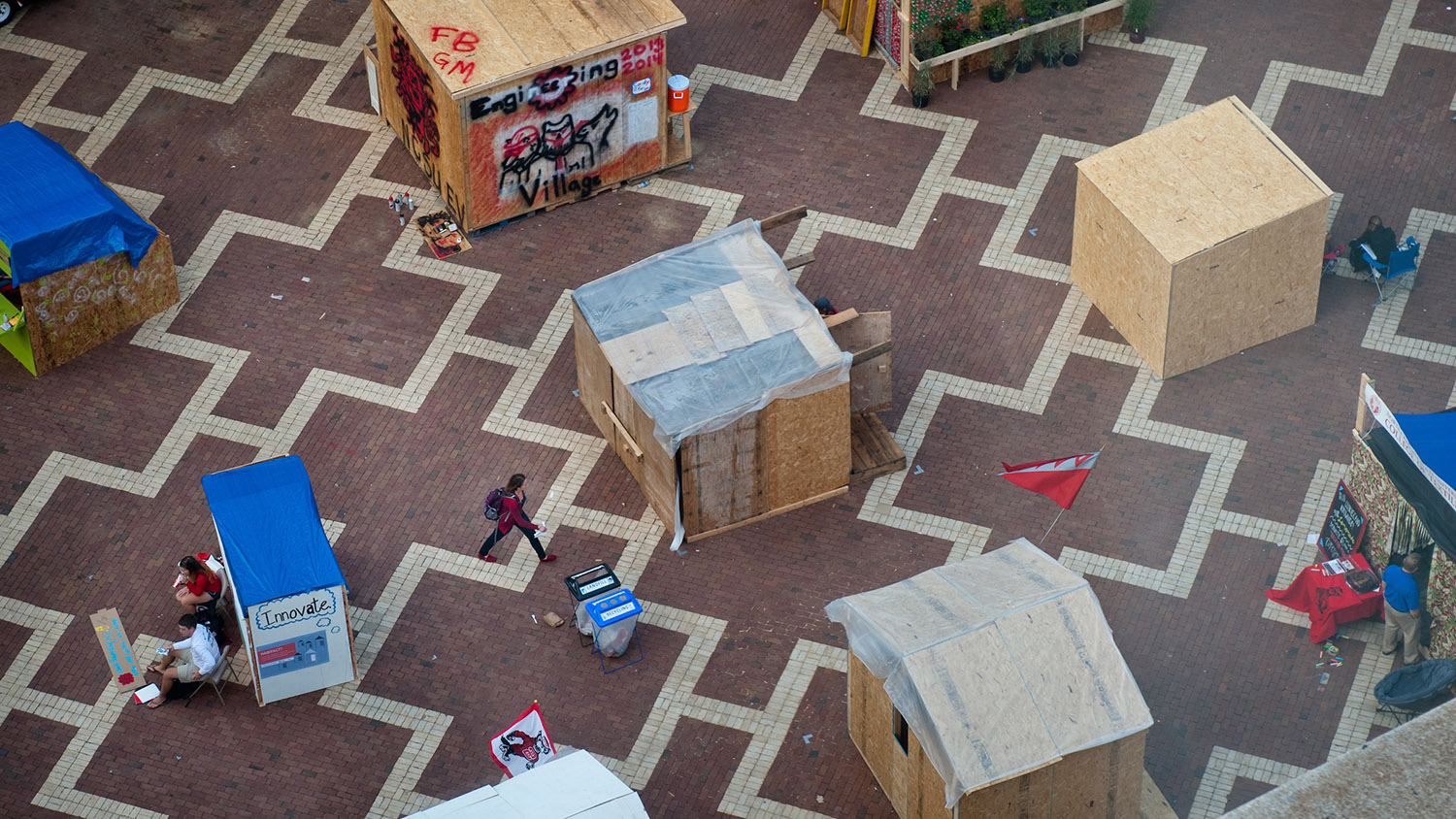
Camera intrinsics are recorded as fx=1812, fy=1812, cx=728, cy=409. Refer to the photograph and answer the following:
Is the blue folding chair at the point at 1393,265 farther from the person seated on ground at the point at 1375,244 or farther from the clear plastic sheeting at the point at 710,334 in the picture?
the clear plastic sheeting at the point at 710,334

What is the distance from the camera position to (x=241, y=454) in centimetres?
2369

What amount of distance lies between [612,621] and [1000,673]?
16.1ft

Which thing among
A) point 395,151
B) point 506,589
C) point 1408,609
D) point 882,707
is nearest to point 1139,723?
point 882,707

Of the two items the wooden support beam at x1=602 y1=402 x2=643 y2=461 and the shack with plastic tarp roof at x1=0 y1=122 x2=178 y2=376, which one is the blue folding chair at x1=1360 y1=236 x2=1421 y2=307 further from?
the shack with plastic tarp roof at x1=0 y1=122 x2=178 y2=376

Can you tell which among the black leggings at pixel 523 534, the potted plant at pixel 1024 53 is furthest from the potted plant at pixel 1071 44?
the black leggings at pixel 523 534

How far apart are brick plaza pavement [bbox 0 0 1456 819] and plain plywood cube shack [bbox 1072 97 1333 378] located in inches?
22.3

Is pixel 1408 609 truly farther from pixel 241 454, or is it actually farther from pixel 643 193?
pixel 241 454

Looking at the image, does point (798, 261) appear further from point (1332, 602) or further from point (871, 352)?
point (1332, 602)

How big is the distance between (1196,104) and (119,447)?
16367 mm

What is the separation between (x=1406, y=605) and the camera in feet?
67.4

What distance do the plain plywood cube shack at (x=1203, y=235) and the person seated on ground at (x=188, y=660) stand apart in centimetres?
1244

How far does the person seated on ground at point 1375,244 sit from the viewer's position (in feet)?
81.2

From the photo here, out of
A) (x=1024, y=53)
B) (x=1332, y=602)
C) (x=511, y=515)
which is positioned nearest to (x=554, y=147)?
(x=511, y=515)

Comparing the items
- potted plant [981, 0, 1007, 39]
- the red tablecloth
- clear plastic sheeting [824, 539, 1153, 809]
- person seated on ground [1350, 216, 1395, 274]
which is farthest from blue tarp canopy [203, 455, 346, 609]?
person seated on ground [1350, 216, 1395, 274]
